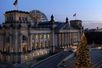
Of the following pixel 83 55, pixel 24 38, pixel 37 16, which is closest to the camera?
pixel 83 55

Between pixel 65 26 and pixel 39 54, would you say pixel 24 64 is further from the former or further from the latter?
pixel 65 26

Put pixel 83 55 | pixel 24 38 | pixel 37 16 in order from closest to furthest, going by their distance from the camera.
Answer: pixel 83 55 < pixel 24 38 < pixel 37 16

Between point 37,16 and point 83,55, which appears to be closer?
point 83,55

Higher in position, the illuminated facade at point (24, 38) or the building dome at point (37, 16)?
the building dome at point (37, 16)

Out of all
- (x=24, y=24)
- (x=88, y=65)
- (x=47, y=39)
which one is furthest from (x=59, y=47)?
(x=88, y=65)

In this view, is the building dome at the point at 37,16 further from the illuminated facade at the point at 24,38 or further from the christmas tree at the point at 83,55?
the christmas tree at the point at 83,55

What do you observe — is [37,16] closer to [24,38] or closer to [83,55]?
[24,38]

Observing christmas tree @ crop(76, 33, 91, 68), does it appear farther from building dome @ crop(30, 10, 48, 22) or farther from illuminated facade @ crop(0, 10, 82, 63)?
building dome @ crop(30, 10, 48, 22)

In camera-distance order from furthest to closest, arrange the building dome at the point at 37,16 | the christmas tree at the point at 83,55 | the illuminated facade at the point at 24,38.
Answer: the building dome at the point at 37,16, the illuminated facade at the point at 24,38, the christmas tree at the point at 83,55

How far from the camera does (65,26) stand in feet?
387

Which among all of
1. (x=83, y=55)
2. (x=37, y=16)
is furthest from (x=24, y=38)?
(x=83, y=55)

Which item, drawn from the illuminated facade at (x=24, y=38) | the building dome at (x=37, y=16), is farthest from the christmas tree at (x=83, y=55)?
the building dome at (x=37, y=16)

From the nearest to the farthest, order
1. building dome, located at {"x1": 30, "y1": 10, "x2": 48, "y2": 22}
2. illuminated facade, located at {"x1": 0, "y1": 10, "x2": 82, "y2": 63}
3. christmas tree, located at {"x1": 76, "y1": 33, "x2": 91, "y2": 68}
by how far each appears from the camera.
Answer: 1. christmas tree, located at {"x1": 76, "y1": 33, "x2": 91, "y2": 68}
2. illuminated facade, located at {"x1": 0, "y1": 10, "x2": 82, "y2": 63}
3. building dome, located at {"x1": 30, "y1": 10, "x2": 48, "y2": 22}

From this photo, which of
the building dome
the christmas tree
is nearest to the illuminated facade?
the building dome
